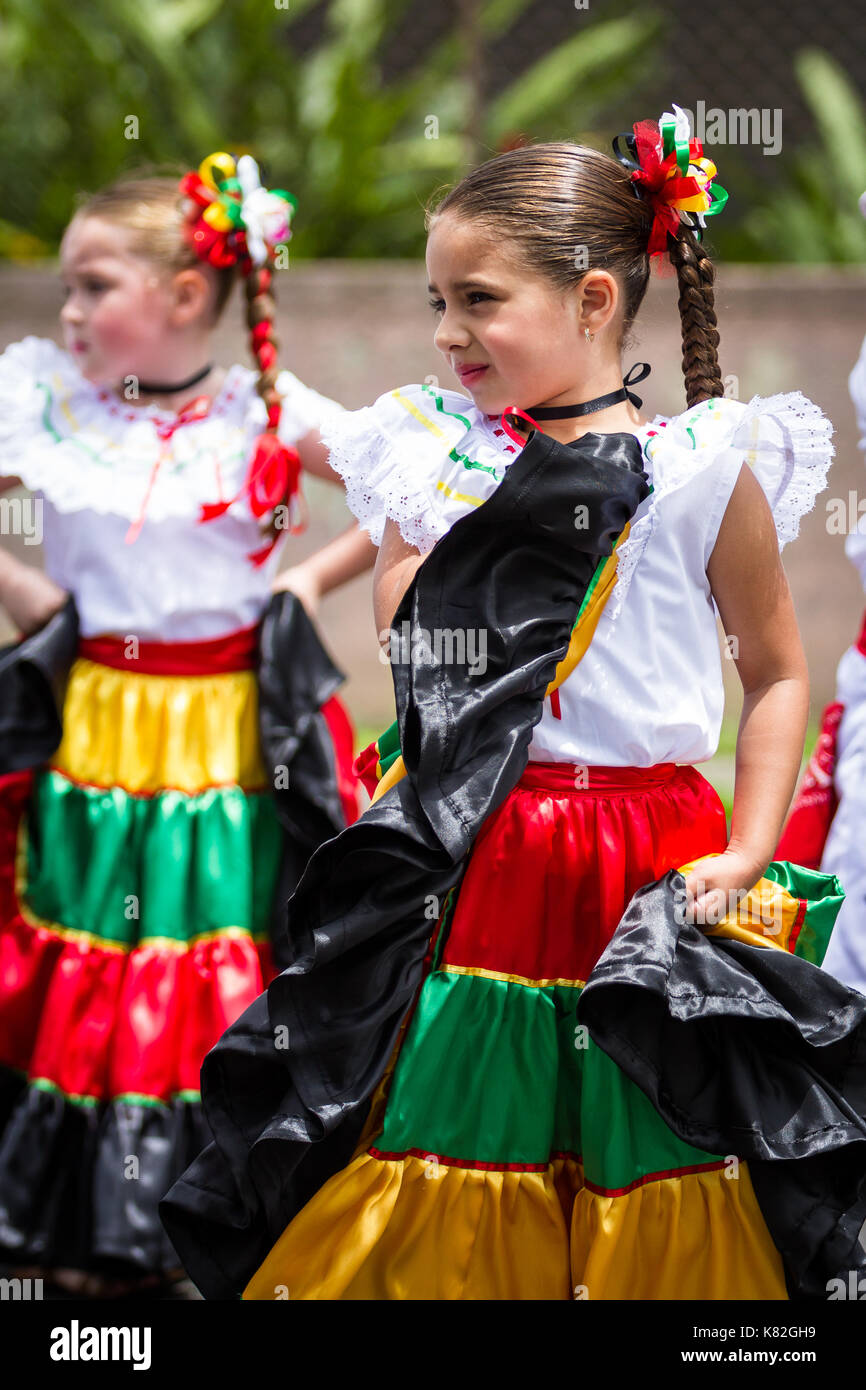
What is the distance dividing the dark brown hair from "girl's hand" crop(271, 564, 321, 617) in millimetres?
1114

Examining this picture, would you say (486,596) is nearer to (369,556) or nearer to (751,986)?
(751,986)

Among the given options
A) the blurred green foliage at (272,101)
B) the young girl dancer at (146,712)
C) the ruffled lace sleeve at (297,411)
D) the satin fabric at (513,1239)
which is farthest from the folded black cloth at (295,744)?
the blurred green foliage at (272,101)

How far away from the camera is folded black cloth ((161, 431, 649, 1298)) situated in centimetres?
195

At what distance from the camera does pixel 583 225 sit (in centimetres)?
210

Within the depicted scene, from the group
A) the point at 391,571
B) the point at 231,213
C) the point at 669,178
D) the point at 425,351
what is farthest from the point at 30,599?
the point at 425,351

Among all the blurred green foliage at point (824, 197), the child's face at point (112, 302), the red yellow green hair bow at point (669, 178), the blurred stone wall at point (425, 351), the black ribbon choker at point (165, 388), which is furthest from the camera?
the blurred green foliage at point (824, 197)

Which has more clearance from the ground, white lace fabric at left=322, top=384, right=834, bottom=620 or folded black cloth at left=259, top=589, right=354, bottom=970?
white lace fabric at left=322, top=384, right=834, bottom=620

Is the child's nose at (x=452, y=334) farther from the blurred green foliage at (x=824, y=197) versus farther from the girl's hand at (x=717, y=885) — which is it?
the blurred green foliage at (x=824, y=197)

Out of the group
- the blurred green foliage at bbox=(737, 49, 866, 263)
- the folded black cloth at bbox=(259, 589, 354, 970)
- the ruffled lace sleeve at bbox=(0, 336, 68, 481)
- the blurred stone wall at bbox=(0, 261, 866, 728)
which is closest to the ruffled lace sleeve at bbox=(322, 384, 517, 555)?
the folded black cloth at bbox=(259, 589, 354, 970)

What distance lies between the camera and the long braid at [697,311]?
2184mm

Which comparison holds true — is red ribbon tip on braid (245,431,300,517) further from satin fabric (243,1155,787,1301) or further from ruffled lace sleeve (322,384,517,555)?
satin fabric (243,1155,787,1301)

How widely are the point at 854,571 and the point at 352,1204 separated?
215 inches

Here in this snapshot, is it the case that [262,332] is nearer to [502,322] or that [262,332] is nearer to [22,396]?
[22,396]

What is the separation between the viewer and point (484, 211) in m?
2.07
